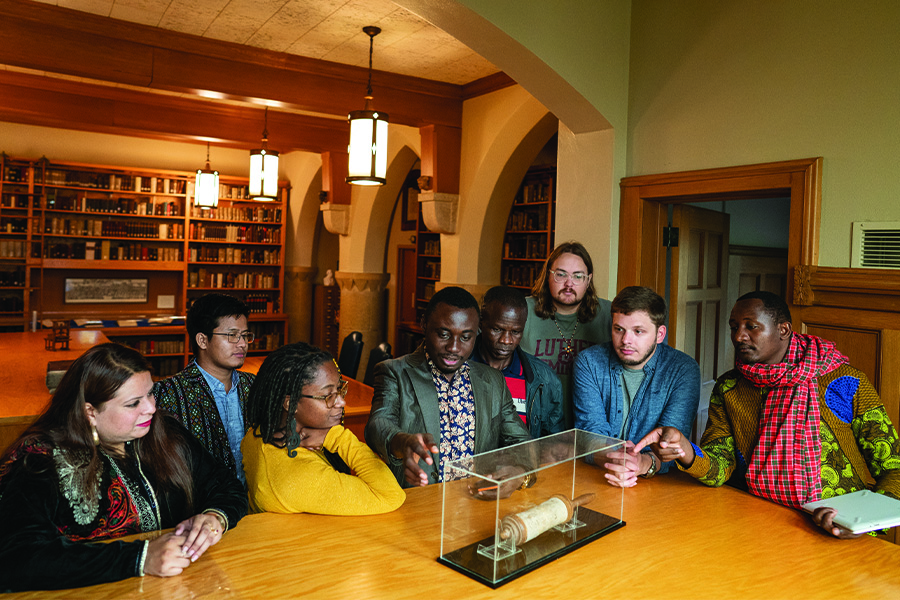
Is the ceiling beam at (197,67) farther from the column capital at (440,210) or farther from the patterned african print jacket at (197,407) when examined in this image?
the patterned african print jacket at (197,407)

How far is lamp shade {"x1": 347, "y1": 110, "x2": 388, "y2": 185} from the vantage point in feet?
11.9

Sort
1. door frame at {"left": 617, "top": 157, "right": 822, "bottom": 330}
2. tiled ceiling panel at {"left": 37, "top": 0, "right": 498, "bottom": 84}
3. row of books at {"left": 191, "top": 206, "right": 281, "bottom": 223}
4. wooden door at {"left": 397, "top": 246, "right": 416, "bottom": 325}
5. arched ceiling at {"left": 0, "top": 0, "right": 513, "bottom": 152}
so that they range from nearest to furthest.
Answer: door frame at {"left": 617, "top": 157, "right": 822, "bottom": 330} → tiled ceiling panel at {"left": 37, "top": 0, "right": 498, "bottom": 84} → arched ceiling at {"left": 0, "top": 0, "right": 513, "bottom": 152} → wooden door at {"left": 397, "top": 246, "right": 416, "bottom": 325} → row of books at {"left": 191, "top": 206, "right": 281, "bottom": 223}

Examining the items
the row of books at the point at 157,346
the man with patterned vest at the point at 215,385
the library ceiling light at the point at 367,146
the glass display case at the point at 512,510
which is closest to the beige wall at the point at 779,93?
the library ceiling light at the point at 367,146

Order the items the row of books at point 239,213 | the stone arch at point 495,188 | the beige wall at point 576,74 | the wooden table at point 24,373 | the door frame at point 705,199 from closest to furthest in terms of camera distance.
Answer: the door frame at point 705,199 → the beige wall at point 576,74 → the wooden table at point 24,373 → the stone arch at point 495,188 → the row of books at point 239,213

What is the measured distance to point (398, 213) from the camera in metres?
9.70

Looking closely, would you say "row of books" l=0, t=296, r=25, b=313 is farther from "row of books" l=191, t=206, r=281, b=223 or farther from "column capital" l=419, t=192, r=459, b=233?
"column capital" l=419, t=192, r=459, b=233

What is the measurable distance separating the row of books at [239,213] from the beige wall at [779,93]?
7124mm

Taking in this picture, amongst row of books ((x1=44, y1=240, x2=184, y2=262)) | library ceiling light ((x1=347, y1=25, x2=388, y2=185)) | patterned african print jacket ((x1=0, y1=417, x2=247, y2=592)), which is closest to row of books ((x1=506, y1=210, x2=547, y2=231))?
library ceiling light ((x1=347, y1=25, x2=388, y2=185))

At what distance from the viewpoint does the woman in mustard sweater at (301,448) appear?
5.61 ft

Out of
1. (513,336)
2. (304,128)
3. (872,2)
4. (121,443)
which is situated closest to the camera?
(121,443)

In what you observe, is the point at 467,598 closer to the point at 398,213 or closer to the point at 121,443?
the point at 121,443

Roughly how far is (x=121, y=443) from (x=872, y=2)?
317 centimetres

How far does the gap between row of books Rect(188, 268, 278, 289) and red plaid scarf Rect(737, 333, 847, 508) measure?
850 centimetres

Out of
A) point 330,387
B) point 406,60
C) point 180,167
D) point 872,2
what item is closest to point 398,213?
point 180,167
